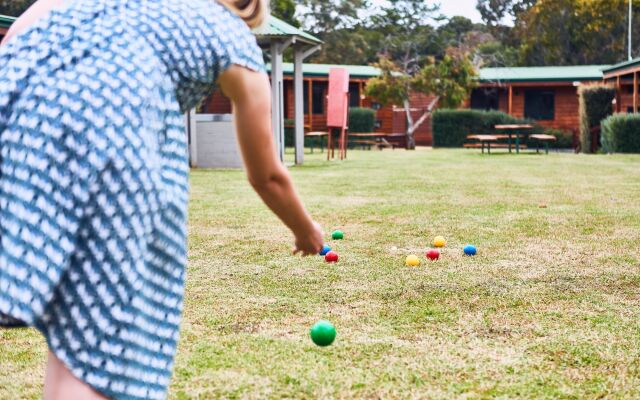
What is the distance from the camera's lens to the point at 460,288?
14.5ft

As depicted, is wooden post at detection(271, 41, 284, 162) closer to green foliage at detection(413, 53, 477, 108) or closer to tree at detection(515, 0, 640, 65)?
green foliage at detection(413, 53, 477, 108)

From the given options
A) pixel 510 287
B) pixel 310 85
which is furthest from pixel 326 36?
pixel 510 287

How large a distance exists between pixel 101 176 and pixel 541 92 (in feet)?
118

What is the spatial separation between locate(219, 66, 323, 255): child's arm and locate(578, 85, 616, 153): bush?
80.9 feet

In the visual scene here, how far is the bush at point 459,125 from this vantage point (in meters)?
30.9

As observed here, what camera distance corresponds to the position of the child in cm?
138

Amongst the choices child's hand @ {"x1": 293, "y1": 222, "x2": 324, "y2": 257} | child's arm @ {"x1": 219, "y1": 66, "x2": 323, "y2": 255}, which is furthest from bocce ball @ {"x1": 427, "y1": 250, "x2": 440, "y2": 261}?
child's arm @ {"x1": 219, "y1": 66, "x2": 323, "y2": 255}

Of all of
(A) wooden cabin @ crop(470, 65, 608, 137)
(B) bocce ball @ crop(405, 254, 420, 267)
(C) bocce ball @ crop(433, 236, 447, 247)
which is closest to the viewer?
(B) bocce ball @ crop(405, 254, 420, 267)

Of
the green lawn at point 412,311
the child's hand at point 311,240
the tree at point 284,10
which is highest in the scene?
the tree at point 284,10

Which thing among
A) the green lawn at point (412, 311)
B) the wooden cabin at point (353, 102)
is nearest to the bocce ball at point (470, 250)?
the green lawn at point (412, 311)

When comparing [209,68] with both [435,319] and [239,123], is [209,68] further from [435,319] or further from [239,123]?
[435,319]

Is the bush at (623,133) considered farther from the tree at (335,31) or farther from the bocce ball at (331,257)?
the tree at (335,31)

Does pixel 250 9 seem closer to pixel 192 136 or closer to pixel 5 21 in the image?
pixel 5 21

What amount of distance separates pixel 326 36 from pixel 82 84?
49.0 meters
